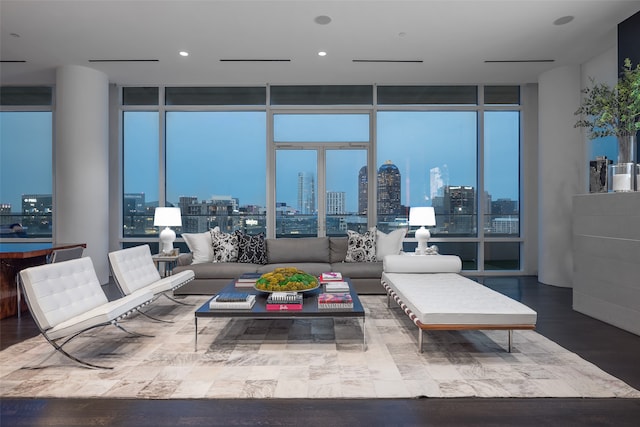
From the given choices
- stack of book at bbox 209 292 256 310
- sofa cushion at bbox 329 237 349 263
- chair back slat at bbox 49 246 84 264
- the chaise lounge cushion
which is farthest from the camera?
sofa cushion at bbox 329 237 349 263

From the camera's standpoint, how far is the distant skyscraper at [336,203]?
6.90 meters

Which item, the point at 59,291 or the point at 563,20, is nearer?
the point at 59,291

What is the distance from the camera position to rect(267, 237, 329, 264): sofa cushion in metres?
5.73

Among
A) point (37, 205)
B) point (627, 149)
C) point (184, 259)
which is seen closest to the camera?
point (627, 149)

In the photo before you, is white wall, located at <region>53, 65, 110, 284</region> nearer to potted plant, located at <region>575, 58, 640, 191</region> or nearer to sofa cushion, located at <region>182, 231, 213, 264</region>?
sofa cushion, located at <region>182, 231, 213, 264</region>

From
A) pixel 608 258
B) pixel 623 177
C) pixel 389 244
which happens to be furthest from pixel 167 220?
pixel 623 177

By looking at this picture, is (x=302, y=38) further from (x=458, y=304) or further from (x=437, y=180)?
(x=458, y=304)

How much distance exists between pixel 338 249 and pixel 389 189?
1744mm

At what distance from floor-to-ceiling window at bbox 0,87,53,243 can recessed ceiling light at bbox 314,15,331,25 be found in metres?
5.12

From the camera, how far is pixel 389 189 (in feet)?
22.7

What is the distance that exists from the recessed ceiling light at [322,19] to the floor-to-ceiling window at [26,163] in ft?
16.8

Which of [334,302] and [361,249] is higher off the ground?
[361,249]

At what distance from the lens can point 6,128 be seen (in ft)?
22.2

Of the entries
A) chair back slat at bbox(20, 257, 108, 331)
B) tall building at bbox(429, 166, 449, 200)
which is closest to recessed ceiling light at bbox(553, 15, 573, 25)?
tall building at bbox(429, 166, 449, 200)
